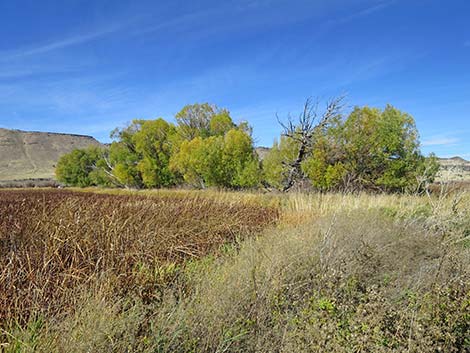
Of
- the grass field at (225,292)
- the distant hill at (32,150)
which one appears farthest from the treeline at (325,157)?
the distant hill at (32,150)

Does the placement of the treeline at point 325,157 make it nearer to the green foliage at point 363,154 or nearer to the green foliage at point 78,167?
the green foliage at point 363,154

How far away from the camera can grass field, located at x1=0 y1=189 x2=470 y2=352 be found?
249 cm

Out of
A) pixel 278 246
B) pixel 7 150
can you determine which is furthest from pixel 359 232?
pixel 7 150

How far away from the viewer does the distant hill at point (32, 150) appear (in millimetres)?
107312

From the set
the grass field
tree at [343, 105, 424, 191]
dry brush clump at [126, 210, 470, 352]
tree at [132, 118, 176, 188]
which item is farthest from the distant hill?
dry brush clump at [126, 210, 470, 352]

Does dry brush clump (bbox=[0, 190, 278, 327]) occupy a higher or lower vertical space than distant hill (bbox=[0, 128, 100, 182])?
lower

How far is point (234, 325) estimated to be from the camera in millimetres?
3029

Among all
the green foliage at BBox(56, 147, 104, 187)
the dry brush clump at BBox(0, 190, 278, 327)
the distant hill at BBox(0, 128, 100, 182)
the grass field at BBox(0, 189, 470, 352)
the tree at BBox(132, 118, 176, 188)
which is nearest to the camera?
the grass field at BBox(0, 189, 470, 352)

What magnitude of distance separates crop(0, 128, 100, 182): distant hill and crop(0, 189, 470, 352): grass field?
10734 centimetres

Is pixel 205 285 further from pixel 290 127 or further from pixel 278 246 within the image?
pixel 290 127

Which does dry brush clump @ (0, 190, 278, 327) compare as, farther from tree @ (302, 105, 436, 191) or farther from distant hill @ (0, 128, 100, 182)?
distant hill @ (0, 128, 100, 182)

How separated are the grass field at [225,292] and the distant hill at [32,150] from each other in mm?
107344

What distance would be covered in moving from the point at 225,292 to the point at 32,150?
15207cm

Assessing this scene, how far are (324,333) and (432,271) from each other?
3.24 m
